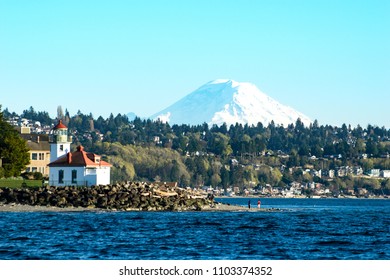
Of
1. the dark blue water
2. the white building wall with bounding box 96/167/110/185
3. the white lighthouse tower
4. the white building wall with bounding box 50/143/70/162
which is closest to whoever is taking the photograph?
the dark blue water

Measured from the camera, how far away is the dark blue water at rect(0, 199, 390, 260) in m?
59.5

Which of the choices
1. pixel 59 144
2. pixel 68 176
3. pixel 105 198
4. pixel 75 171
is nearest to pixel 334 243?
pixel 105 198

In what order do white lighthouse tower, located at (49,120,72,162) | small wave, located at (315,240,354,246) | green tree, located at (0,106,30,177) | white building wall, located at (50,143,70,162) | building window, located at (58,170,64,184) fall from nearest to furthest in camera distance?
small wave, located at (315,240,354,246)
building window, located at (58,170,64,184)
green tree, located at (0,106,30,177)
white building wall, located at (50,143,70,162)
white lighthouse tower, located at (49,120,72,162)

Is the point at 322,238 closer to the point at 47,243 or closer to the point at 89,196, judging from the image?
the point at 47,243

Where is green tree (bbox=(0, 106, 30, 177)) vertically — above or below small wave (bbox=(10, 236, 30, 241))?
above

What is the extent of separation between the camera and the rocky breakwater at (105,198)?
10788 centimetres

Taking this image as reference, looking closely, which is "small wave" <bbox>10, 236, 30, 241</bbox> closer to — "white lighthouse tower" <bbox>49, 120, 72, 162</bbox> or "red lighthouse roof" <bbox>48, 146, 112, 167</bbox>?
"red lighthouse roof" <bbox>48, 146, 112, 167</bbox>

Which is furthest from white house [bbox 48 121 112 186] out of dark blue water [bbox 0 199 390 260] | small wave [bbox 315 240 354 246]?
small wave [bbox 315 240 354 246]

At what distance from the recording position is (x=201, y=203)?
12038 centimetres

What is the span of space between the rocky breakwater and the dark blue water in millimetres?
8862

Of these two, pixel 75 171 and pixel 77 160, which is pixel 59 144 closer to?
pixel 77 160

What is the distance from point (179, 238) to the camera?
2781 inches

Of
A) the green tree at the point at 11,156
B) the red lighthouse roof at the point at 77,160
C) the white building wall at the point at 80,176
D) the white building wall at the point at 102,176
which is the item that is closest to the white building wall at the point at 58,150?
the green tree at the point at 11,156

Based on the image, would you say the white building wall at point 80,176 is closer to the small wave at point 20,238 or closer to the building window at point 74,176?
the building window at point 74,176
